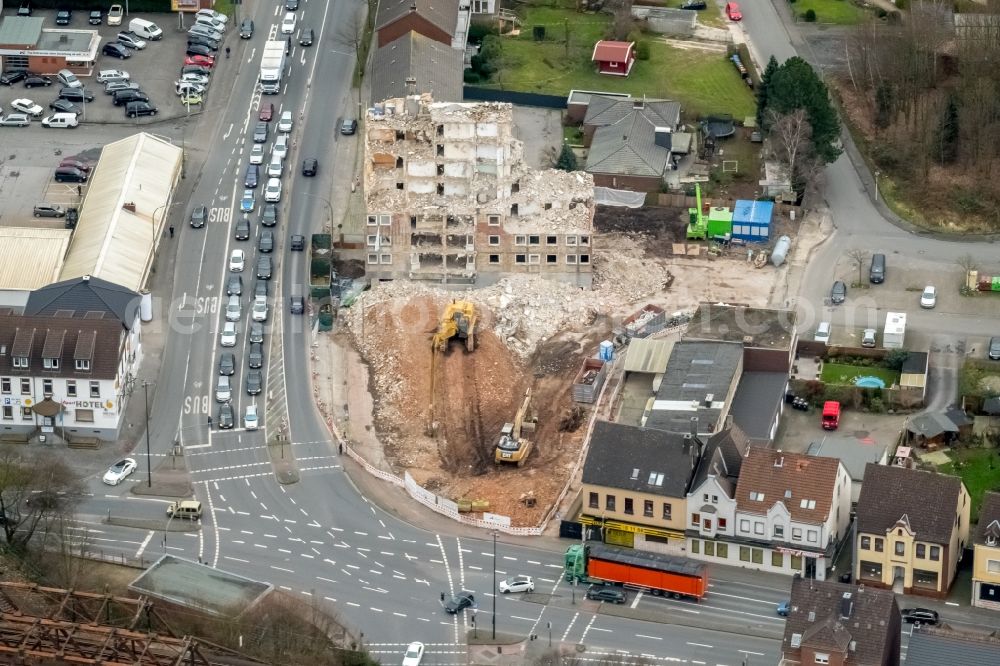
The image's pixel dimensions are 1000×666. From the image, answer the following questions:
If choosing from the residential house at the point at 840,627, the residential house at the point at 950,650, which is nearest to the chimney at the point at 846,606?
the residential house at the point at 840,627

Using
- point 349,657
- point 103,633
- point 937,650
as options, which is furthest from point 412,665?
point 937,650

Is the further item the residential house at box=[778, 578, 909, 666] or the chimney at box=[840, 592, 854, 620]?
the chimney at box=[840, 592, 854, 620]

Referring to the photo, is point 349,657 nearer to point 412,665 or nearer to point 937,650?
point 412,665

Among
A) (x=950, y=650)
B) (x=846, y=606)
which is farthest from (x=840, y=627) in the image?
(x=950, y=650)

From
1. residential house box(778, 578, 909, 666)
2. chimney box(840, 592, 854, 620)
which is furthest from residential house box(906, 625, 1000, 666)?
chimney box(840, 592, 854, 620)

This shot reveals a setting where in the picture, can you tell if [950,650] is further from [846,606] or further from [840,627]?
[846,606]

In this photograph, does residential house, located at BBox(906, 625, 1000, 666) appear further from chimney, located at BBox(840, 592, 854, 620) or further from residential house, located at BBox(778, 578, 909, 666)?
chimney, located at BBox(840, 592, 854, 620)

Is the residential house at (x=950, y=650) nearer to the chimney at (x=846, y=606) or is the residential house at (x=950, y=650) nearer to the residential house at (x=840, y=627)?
the residential house at (x=840, y=627)
